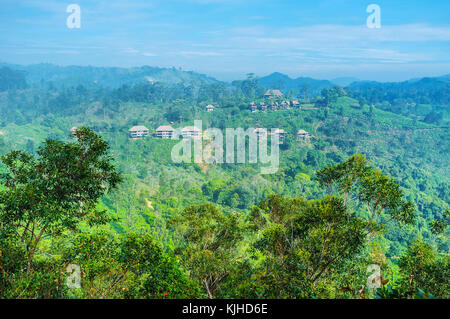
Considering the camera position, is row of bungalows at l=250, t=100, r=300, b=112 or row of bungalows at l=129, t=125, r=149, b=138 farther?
row of bungalows at l=250, t=100, r=300, b=112

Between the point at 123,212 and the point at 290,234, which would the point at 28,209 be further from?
the point at 123,212

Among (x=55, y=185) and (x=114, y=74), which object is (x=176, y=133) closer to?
(x=55, y=185)

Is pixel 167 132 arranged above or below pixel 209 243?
above

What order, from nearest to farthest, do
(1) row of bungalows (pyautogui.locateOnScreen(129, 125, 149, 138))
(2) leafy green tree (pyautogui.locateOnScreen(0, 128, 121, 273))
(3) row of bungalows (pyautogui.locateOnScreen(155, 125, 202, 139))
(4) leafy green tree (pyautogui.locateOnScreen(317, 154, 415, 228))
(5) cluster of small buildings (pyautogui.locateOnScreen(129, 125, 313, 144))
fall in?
(2) leafy green tree (pyautogui.locateOnScreen(0, 128, 121, 273)) < (4) leafy green tree (pyautogui.locateOnScreen(317, 154, 415, 228)) < (1) row of bungalows (pyautogui.locateOnScreen(129, 125, 149, 138)) < (5) cluster of small buildings (pyautogui.locateOnScreen(129, 125, 313, 144)) < (3) row of bungalows (pyautogui.locateOnScreen(155, 125, 202, 139))

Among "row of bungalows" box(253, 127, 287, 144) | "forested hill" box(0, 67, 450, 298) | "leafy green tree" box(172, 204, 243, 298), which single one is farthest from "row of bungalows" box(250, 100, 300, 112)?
"leafy green tree" box(172, 204, 243, 298)

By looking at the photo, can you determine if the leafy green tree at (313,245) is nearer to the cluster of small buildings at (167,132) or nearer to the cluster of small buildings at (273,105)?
the cluster of small buildings at (167,132)

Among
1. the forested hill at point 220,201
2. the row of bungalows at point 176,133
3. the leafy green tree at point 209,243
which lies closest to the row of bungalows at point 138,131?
the forested hill at point 220,201

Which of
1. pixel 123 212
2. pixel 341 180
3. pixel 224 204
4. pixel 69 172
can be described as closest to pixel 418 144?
pixel 224 204

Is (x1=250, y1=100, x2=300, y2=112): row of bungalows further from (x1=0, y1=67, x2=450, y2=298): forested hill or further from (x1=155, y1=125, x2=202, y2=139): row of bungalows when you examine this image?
(x1=155, y1=125, x2=202, y2=139): row of bungalows

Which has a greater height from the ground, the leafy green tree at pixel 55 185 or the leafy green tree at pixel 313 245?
the leafy green tree at pixel 55 185

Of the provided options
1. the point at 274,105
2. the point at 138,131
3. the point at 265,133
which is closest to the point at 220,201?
the point at 265,133

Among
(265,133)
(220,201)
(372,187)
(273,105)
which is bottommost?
→ (220,201)

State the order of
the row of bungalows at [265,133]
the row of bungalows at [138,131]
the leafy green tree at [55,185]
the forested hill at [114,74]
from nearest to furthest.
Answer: the leafy green tree at [55,185]
the row of bungalows at [138,131]
the row of bungalows at [265,133]
the forested hill at [114,74]
